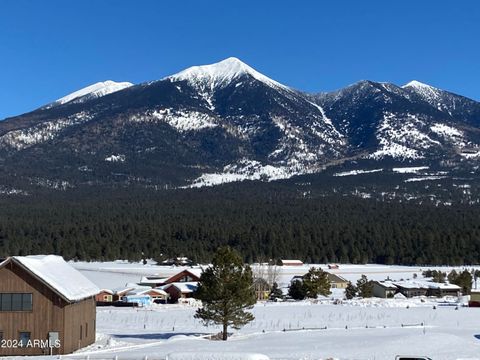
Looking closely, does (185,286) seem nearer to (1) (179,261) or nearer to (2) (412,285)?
(2) (412,285)

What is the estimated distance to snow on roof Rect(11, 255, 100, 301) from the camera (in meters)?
40.7

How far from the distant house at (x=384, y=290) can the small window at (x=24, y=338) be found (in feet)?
213

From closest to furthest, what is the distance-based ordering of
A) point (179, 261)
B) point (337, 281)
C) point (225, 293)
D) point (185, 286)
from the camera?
point (225, 293), point (185, 286), point (337, 281), point (179, 261)

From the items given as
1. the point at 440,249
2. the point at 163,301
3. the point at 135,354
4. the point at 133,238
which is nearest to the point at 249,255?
the point at 133,238

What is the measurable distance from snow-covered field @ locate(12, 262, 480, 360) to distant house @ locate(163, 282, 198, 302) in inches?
563

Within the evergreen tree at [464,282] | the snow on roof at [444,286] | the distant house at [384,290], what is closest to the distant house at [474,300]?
the distant house at [384,290]

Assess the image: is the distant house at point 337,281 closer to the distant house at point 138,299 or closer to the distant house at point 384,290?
the distant house at point 384,290

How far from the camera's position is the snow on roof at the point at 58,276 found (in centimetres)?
4066

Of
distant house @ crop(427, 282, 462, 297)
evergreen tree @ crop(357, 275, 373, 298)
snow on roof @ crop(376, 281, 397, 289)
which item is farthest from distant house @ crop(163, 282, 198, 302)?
distant house @ crop(427, 282, 462, 297)

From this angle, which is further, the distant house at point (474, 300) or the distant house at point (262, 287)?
the distant house at point (262, 287)

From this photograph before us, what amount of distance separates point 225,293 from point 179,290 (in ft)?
161

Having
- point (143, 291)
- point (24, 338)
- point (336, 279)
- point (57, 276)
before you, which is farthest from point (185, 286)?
point (24, 338)

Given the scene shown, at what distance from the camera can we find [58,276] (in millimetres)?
42781

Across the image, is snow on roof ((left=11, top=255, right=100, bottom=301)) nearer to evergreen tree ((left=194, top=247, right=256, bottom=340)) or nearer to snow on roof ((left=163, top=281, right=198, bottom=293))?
evergreen tree ((left=194, top=247, right=256, bottom=340))
